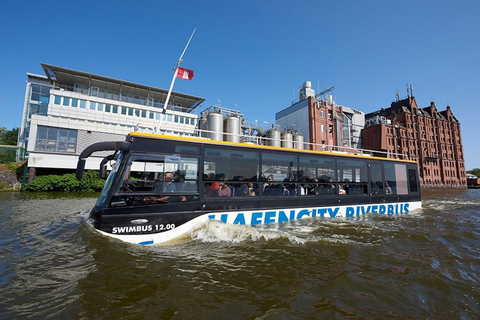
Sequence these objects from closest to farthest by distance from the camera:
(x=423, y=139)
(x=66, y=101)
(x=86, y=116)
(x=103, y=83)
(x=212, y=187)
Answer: (x=212, y=187), (x=66, y=101), (x=86, y=116), (x=103, y=83), (x=423, y=139)

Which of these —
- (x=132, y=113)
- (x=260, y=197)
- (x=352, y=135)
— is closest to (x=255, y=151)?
(x=260, y=197)

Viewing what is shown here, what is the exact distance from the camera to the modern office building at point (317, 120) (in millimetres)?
49156

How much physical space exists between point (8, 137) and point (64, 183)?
49393 mm

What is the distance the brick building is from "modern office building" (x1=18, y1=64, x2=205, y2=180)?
46.8m

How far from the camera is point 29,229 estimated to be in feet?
25.0

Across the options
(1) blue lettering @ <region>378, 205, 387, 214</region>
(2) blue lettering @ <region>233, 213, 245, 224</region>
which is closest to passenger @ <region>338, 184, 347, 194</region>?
(1) blue lettering @ <region>378, 205, 387, 214</region>

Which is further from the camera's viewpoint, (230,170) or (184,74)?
(184,74)

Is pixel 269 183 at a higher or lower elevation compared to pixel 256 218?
higher

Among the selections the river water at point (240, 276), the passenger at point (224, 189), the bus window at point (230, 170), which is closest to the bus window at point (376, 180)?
the river water at point (240, 276)

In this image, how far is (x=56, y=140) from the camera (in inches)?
1225

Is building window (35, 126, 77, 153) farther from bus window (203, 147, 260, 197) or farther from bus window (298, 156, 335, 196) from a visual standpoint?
bus window (298, 156, 335, 196)

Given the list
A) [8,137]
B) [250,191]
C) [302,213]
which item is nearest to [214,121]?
[302,213]

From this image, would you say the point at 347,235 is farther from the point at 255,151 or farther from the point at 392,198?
the point at 392,198

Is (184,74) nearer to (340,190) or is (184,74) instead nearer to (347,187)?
(340,190)
